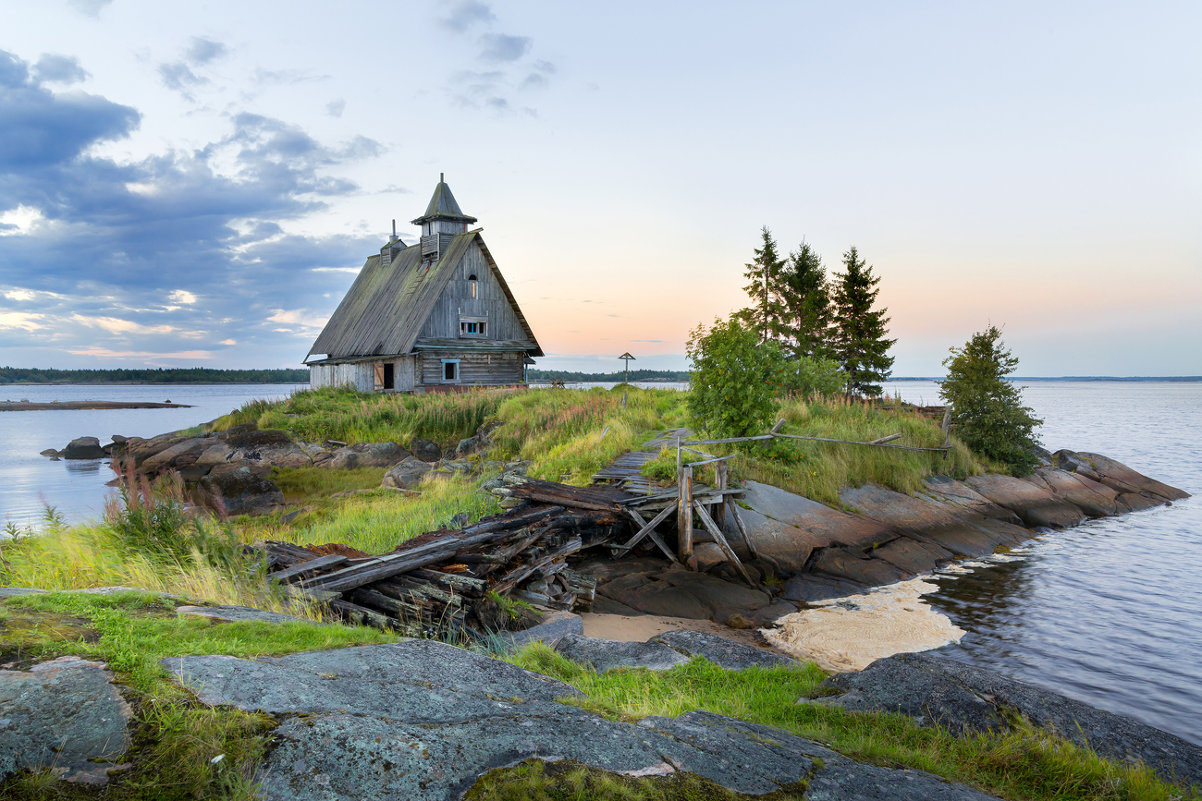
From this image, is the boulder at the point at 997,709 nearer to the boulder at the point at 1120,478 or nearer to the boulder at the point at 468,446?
the boulder at the point at 468,446

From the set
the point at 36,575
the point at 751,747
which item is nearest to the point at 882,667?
the point at 751,747

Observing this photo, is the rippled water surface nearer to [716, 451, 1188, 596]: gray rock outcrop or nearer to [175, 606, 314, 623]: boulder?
[716, 451, 1188, 596]: gray rock outcrop

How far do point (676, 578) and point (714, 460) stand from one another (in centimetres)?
271

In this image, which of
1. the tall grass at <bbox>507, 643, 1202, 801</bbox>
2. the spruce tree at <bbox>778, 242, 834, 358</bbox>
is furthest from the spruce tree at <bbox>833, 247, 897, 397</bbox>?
the tall grass at <bbox>507, 643, 1202, 801</bbox>

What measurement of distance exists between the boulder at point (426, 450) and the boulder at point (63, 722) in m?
23.4

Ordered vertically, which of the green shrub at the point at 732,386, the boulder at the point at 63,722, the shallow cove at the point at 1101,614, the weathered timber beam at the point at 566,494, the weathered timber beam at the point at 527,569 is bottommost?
the shallow cove at the point at 1101,614

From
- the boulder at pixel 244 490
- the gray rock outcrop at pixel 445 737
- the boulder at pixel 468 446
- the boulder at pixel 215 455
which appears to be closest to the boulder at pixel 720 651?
the gray rock outcrop at pixel 445 737

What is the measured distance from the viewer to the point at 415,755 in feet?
9.75

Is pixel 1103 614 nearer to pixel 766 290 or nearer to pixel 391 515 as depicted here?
pixel 391 515

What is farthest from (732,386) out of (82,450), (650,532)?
(82,450)

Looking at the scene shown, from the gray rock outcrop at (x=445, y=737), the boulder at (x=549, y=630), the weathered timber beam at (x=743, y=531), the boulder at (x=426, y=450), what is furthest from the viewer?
the boulder at (x=426, y=450)

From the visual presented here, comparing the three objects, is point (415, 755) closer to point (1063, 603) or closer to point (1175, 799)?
point (1175, 799)

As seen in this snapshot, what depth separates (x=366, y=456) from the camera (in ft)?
80.5

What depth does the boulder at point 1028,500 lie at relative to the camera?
1909 cm
